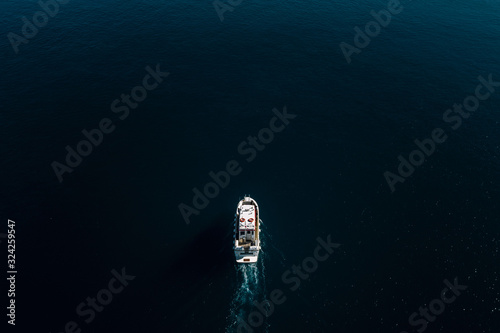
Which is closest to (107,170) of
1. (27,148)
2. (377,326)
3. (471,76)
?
(27,148)

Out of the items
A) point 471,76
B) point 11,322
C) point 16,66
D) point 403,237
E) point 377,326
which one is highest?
point 471,76

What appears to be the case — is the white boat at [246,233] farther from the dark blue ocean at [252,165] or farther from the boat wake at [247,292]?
the dark blue ocean at [252,165]

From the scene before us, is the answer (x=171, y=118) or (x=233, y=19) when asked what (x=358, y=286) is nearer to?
(x=171, y=118)

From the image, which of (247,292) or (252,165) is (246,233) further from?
(252,165)

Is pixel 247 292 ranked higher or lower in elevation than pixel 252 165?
lower

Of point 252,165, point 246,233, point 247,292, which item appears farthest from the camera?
point 252,165

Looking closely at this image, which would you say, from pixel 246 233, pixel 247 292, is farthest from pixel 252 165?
pixel 247 292
